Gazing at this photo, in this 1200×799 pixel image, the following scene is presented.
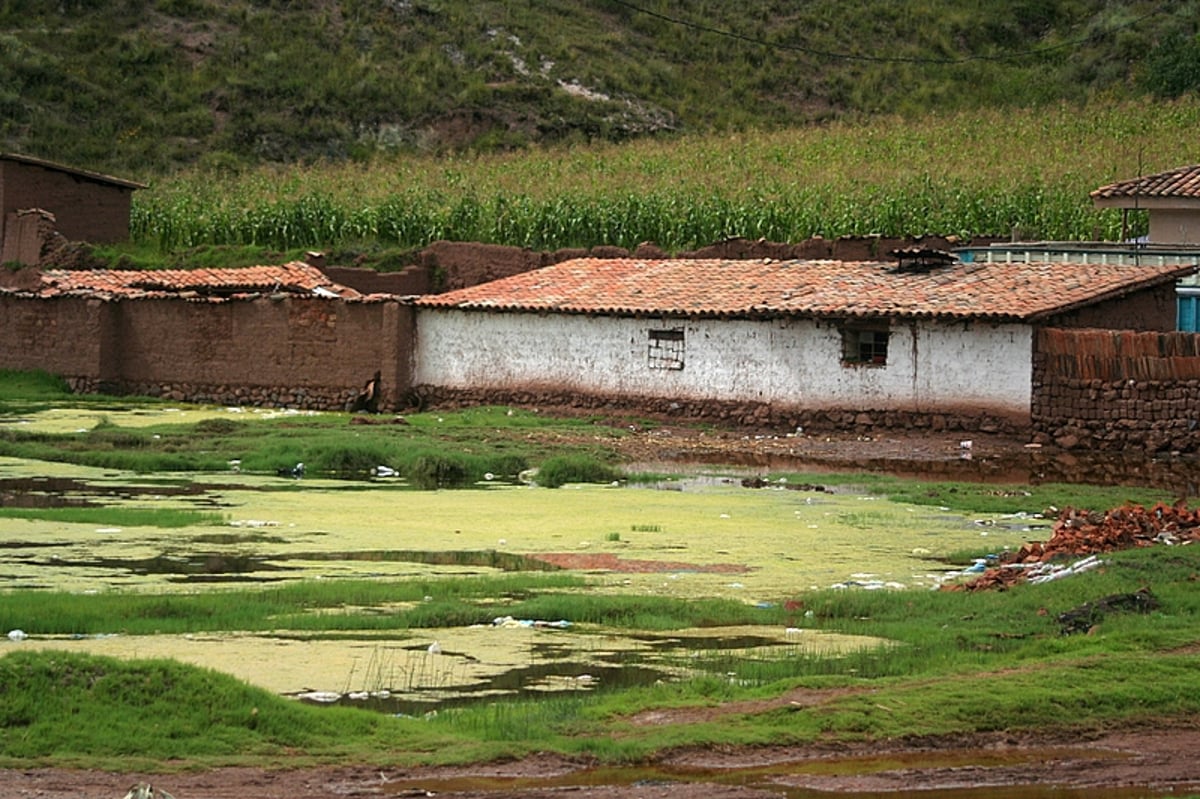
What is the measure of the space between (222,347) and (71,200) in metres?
10.0

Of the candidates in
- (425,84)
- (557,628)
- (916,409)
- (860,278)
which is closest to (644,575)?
(557,628)

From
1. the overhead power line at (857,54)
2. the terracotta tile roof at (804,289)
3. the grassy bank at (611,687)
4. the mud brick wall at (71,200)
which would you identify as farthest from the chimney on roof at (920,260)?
the overhead power line at (857,54)

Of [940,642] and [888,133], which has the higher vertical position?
[888,133]

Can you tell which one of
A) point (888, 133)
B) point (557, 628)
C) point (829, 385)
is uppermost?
point (888, 133)

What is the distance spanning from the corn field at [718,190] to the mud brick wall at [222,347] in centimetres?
938

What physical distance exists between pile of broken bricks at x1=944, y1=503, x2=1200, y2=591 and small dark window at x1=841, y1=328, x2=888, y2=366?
13277 millimetres

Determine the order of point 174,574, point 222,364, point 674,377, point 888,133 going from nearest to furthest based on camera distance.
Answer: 1. point 174,574
2. point 674,377
3. point 222,364
4. point 888,133

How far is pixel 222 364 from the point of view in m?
38.2

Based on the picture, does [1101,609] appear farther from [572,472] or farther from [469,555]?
[572,472]

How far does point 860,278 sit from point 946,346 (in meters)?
3.08

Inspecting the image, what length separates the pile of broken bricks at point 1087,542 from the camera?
57.3 feet

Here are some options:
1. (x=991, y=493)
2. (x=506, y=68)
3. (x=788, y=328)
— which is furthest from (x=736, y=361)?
(x=506, y=68)

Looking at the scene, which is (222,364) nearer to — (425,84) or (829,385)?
(829,385)

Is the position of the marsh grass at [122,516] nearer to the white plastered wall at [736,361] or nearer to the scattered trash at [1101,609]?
the scattered trash at [1101,609]
